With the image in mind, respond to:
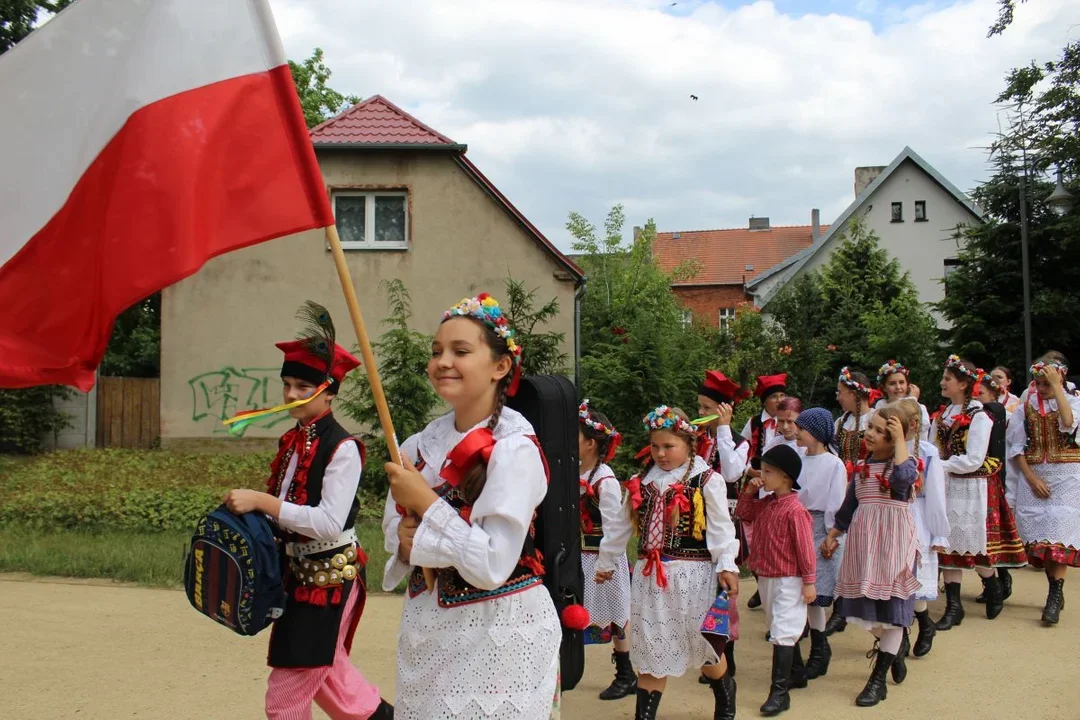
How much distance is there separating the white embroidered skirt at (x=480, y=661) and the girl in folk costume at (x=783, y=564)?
3.14m

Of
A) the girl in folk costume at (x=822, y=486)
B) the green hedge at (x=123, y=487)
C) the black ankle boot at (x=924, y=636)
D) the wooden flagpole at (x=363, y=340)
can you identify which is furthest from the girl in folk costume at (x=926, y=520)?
the green hedge at (x=123, y=487)

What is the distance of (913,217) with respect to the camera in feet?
120

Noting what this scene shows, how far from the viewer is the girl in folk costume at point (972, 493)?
8031 mm

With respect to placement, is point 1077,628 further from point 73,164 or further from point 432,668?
point 73,164

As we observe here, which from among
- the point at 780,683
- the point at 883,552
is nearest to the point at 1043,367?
the point at 883,552

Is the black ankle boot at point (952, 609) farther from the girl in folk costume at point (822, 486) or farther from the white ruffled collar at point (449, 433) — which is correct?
the white ruffled collar at point (449, 433)

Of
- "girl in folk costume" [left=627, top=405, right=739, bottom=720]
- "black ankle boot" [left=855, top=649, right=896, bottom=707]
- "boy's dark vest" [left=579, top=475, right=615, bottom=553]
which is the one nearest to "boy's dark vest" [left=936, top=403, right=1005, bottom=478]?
"black ankle boot" [left=855, top=649, right=896, bottom=707]

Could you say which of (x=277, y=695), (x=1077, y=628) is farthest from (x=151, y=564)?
(x=1077, y=628)

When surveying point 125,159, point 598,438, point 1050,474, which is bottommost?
point 1050,474

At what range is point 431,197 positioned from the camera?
18.8m

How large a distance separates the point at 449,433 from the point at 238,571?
129cm

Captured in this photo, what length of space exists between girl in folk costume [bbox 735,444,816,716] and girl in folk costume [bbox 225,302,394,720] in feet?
8.40

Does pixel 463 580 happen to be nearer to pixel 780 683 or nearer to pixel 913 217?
pixel 780 683

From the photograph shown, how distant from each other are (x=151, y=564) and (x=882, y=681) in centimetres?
687
